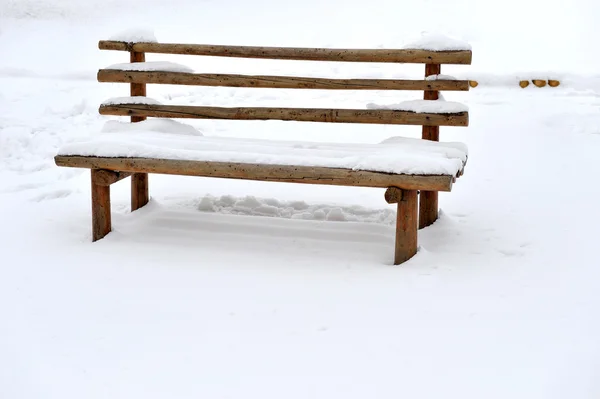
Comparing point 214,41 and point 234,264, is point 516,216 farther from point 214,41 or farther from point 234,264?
point 214,41

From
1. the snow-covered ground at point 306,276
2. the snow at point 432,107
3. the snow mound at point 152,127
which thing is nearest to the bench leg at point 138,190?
the snow-covered ground at point 306,276

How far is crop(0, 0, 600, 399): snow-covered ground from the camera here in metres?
3.36

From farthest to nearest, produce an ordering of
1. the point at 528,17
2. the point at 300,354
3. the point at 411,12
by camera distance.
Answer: the point at 411,12, the point at 528,17, the point at 300,354

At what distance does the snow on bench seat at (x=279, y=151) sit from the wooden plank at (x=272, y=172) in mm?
32

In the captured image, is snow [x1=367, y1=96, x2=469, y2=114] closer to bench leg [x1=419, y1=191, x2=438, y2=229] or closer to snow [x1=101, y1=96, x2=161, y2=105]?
bench leg [x1=419, y1=191, x2=438, y2=229]

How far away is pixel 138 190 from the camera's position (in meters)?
5.74

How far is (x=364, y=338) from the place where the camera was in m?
3.69

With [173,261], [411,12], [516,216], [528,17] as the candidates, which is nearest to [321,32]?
[411,12]

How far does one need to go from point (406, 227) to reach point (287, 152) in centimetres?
89

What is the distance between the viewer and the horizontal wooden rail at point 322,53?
526 centimetres

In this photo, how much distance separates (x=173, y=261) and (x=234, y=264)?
372 millimetres

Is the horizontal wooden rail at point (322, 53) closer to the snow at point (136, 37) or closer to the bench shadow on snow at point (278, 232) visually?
the snow at point (136, 37)

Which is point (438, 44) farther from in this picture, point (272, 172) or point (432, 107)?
point (272, 172)

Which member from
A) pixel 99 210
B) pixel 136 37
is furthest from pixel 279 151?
pixel 136 37
